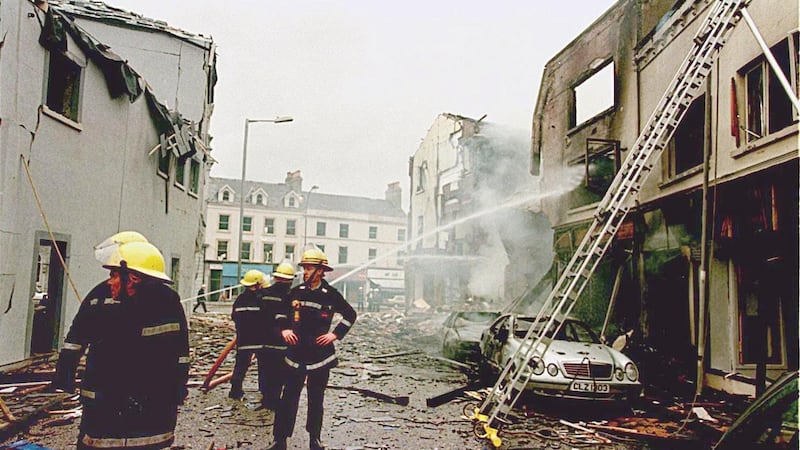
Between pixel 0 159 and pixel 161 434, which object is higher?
pixel 0 159

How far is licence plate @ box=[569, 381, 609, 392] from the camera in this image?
7.27 meters

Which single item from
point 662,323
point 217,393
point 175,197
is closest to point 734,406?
point 662,323

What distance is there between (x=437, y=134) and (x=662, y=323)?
24.1 metres

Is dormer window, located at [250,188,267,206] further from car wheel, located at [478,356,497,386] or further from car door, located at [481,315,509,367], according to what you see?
car wheel, located at [478,356,497,386]

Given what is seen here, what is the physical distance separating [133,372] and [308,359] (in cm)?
218

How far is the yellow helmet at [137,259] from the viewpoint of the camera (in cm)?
315

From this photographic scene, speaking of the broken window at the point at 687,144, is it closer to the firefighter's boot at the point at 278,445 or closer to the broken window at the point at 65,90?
the firefighter's boot at the point at 278,445

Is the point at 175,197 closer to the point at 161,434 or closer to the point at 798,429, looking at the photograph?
the point at 161,434

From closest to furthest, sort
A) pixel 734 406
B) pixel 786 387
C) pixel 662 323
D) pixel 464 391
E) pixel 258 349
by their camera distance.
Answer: pixel 786 387 < pixel 258 349 < pixel 734 406 < pixel 464 391 < pixel 662 323

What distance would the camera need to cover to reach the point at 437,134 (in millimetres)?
33625

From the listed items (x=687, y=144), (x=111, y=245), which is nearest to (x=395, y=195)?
(x=687, y=144)

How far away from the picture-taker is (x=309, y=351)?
16.8 feet

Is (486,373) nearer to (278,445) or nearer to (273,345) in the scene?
(273,345)

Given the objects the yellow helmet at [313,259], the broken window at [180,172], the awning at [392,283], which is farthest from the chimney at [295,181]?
the yellow helmet at [313,259]
